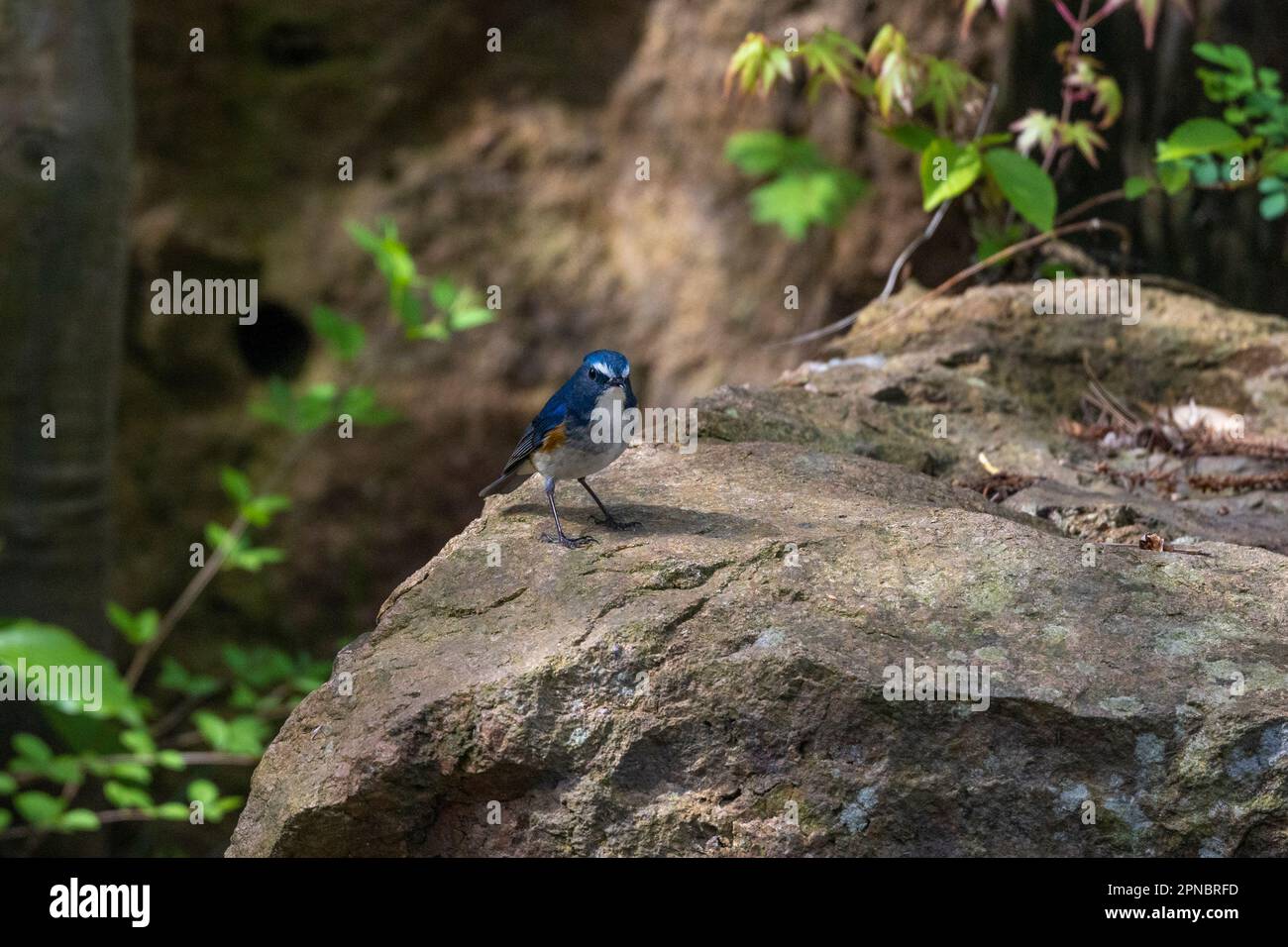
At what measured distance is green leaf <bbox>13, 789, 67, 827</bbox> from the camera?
493 cm

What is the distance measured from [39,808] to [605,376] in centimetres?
307

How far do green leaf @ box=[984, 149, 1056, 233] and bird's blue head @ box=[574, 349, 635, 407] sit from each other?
2.38 meters

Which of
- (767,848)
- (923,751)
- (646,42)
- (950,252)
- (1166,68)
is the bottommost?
(767,848)

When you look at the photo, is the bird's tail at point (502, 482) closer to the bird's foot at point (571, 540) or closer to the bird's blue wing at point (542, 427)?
the bird's blue wing at point (542, 427)

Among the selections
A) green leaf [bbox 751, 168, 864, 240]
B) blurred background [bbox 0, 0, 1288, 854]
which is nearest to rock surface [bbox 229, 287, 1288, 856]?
green leaf [bbox 751, 168, 864, 240]

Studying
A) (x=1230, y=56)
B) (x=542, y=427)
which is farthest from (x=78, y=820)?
(x=1230, y=56)

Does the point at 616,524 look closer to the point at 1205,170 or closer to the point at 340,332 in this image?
the point at 340,332

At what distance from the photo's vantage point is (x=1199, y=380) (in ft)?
A: 16.8

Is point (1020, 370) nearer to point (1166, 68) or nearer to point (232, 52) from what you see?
point (1166, 68)

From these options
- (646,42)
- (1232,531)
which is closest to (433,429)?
(646,42)

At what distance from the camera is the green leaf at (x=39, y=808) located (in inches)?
194

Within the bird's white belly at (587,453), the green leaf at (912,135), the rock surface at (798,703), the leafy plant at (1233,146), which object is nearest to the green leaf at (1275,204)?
the leafy plant at (1233,146)

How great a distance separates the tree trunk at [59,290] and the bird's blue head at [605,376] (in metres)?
2.92

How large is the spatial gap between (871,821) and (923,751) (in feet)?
0.58
